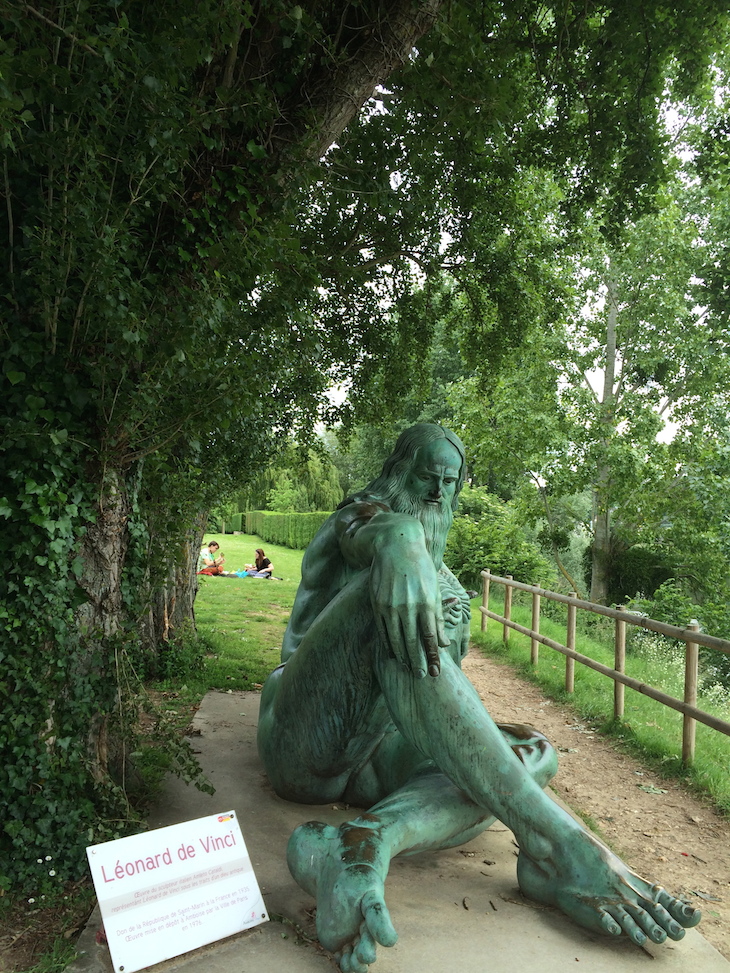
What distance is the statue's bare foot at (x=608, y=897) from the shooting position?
6.40 ft

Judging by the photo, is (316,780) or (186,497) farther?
(186,497)

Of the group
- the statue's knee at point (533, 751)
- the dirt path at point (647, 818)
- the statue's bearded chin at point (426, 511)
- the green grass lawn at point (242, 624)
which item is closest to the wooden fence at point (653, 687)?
the dirt path at point (647, 818)

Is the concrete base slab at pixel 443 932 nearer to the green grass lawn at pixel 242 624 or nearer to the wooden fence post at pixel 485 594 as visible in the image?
Result: the green grass lawn at pixel 242 624

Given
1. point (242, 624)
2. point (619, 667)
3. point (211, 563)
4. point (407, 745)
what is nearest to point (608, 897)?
point (407, 745)

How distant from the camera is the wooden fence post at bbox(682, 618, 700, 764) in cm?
484

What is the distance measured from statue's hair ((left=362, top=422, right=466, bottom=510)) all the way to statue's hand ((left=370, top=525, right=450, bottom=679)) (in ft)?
2.06

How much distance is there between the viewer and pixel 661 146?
18.8 ft

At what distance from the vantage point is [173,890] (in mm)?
2084

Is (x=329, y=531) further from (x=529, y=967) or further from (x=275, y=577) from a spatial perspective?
(x=275, y=577)

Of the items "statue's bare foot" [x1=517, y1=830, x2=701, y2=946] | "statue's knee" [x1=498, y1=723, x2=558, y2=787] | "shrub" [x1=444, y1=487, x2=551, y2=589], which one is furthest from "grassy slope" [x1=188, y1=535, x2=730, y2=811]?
"statue's bare foot" [x1=517, y1=830, x2=701, y2=946]

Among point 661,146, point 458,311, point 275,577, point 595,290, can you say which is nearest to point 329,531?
point 661,146

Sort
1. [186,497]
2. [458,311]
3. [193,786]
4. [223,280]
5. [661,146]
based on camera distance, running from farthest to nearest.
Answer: [458,311], [661,146], [186,497], [193,786], [223,280]

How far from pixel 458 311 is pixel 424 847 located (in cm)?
628

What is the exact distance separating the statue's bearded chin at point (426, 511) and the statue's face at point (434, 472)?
0.02 m
